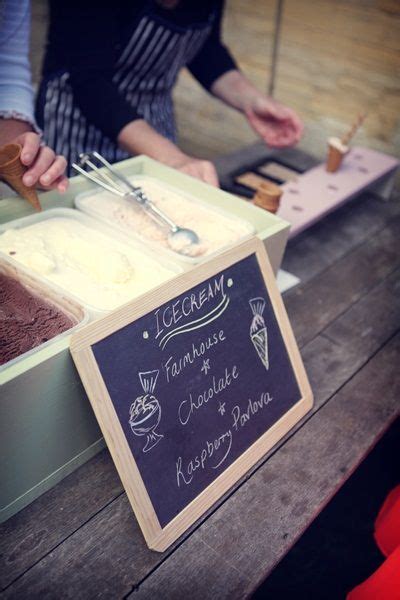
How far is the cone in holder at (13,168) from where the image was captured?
3.91ft

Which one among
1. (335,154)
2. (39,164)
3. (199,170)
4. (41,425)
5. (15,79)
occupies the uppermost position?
(15,79)

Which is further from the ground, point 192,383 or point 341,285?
point 192,383

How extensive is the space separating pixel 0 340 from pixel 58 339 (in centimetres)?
12

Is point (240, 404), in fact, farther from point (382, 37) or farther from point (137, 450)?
point (382, 37)

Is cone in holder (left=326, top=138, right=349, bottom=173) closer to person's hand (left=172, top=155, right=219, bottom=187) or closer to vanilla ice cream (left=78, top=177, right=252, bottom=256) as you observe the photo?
person's hand (left=172, top=155, right=219, bottom=187)

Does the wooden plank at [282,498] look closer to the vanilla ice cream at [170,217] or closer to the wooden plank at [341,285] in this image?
the wooden plank at [341,285]

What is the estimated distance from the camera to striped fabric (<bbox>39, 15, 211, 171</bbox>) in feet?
6.33

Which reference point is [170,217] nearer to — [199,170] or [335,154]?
[199,170]

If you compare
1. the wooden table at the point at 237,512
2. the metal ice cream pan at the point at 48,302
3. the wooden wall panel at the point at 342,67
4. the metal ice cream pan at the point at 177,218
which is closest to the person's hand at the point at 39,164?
the metal ice cream pan at the point at 177,218

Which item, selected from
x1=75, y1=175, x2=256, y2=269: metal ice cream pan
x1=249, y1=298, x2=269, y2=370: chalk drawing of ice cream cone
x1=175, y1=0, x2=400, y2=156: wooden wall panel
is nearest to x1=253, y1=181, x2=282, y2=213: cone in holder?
x1=75, y1=175, x2=256, y2=269: metal ice cream pan

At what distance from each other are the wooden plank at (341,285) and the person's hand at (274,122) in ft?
1.89

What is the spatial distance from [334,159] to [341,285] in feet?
2.31

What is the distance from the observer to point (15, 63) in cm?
159

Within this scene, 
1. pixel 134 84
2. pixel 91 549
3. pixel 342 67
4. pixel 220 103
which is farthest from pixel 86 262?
pixel 220 103
